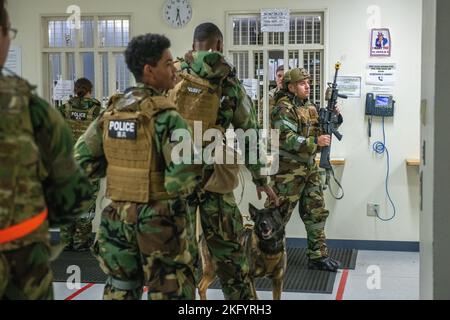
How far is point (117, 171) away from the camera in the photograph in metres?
2.62

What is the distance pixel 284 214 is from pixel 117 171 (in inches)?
76.0

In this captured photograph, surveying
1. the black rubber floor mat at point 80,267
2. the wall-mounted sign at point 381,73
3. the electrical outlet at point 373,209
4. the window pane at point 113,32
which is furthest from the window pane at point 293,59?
the black rubber floor mat at point 80,267

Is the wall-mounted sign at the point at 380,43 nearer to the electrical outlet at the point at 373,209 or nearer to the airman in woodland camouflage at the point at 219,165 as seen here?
the electrical outlet at the point at 373,209

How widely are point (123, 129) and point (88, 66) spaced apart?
387cm

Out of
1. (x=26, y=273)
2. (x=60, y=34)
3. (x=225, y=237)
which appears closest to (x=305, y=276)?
(x=225, y=237)

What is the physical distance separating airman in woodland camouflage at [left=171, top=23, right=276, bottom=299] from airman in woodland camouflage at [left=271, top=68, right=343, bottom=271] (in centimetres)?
162

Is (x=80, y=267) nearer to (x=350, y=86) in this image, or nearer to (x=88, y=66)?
(x=88, y=66)

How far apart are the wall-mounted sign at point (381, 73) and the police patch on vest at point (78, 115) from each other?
2.67 meters

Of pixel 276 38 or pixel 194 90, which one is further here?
pixel 276 38

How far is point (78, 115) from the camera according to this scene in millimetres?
5875

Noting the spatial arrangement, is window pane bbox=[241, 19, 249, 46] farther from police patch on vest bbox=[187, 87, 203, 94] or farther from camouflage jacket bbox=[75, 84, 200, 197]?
camouflage jacket bbox=[75, 84, 200, 197]

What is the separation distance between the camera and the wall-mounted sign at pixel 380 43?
225 inches

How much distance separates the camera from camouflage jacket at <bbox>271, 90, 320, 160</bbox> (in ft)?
16.3
